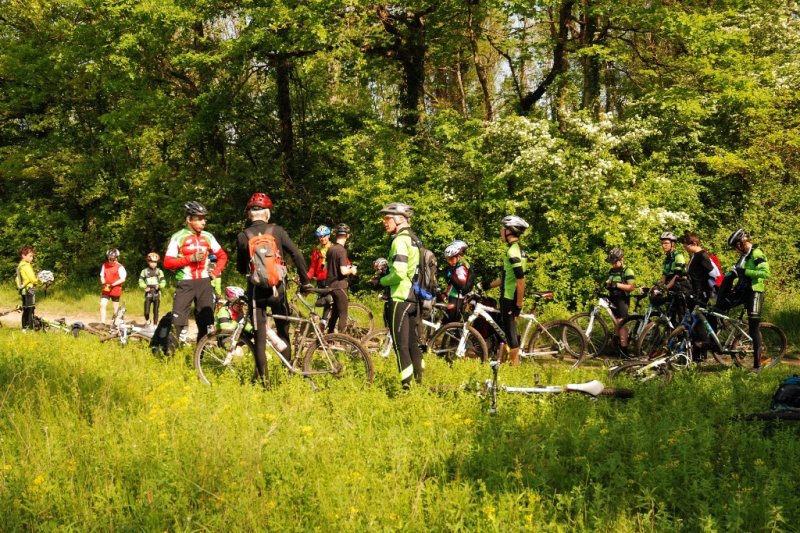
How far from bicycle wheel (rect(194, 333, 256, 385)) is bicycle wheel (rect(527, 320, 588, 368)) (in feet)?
14.9

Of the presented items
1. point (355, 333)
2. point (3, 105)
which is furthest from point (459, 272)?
point (3, 105)

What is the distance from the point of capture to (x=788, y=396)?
18.5ft

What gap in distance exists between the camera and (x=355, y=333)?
10609 millimetres

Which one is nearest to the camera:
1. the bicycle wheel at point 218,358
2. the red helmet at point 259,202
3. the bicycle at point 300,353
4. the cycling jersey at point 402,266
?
the cycling jersey at point 402,266

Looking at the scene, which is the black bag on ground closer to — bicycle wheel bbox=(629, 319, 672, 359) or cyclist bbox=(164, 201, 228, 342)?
cyclist bbox=(164, 201, 228, 342)

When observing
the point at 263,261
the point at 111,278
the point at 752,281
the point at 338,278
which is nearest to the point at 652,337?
the point at 752,281

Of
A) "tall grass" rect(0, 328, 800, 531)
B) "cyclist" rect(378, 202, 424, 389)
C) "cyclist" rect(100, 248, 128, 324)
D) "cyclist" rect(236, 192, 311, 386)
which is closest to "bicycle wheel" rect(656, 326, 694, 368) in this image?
"tall grass" rect(0, 328, 800, 531)

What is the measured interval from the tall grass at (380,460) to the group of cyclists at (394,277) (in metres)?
0.92

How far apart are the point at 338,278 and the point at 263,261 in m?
3.78

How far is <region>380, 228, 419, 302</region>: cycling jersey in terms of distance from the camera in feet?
21.3

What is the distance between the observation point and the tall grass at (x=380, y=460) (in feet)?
12.5

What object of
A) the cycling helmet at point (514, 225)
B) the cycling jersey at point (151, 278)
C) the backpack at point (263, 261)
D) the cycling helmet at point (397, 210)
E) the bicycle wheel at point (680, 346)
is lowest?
the bicycle wheel at point (680, 346)

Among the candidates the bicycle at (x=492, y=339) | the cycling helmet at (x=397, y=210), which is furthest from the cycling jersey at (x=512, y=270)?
the cycling helmet at (x=397, y=210)

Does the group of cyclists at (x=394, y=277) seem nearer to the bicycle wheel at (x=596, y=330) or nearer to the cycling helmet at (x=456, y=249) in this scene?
the cycling helmet at (x=456, y=249)
